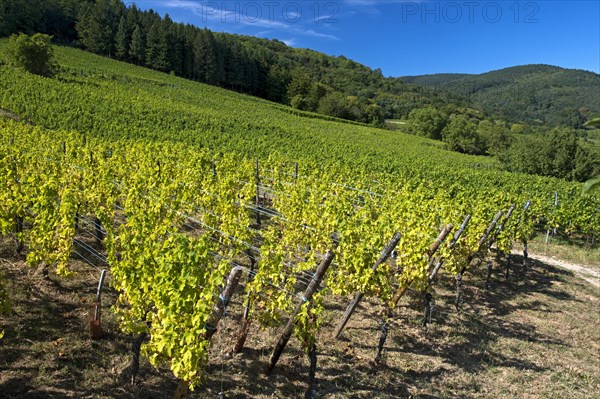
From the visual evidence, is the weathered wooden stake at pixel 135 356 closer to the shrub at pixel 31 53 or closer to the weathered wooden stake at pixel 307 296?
the weathered wooden stake at pixel 307 296

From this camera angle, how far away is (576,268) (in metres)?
13.5

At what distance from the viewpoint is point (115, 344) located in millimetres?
5996

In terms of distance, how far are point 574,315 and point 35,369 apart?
1118 cm

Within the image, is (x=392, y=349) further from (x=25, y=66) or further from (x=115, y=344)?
(x=25, y=66)

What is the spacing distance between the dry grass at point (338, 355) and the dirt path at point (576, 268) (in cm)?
350

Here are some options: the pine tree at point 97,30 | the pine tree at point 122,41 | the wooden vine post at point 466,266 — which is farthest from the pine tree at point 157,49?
the wooden vine post at point 466,266

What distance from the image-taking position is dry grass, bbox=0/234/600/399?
534 cm

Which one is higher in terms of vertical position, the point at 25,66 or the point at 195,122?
the point at 25,66

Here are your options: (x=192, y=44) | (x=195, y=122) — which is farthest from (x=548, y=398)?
(x=192, y=44)

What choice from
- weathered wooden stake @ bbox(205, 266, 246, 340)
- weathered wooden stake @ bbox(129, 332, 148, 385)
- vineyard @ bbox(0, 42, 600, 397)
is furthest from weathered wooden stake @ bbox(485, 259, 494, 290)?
weathered wooden stake @ bbox(129, 332, 148, 385)

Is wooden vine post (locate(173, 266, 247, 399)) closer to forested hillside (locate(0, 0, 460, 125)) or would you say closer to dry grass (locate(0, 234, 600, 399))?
dry grass (locate(0, 234, 600, 399))

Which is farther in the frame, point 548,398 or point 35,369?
point 548,398

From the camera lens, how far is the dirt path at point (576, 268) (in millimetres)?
12484

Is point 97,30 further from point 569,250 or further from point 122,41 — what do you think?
point 569,250
